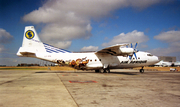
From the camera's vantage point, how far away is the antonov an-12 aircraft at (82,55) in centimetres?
2434

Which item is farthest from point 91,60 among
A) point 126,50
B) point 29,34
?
point 29,34

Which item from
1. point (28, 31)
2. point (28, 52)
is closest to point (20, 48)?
point (28, 52)

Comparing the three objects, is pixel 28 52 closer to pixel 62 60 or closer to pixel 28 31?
pixel 28 31

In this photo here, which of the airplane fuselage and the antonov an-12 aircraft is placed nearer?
the antonov an-12 aircraft

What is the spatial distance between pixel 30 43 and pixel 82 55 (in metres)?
9.99

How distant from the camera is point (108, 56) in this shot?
1037 inches

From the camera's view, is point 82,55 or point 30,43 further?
point 82,55

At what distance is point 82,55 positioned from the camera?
2600 cm

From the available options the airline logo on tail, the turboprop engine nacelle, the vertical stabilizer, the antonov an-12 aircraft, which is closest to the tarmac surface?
the turboprop engine nacelle

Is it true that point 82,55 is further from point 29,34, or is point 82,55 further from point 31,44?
point 29,34

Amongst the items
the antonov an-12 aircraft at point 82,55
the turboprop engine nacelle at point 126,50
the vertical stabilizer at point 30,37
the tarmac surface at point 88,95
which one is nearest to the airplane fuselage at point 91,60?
the antonov an-12 aircraft at point 82,55

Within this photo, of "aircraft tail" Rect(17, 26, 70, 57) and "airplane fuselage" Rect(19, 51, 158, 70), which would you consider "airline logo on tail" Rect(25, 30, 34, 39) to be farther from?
"airplane fuselage" Rect(19, 51, 158, 70)

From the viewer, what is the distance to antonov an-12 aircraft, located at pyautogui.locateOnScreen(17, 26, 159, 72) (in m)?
24.3

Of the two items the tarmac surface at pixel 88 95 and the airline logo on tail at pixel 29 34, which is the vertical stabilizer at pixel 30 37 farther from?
the tarmac surface at pixel 88 95
